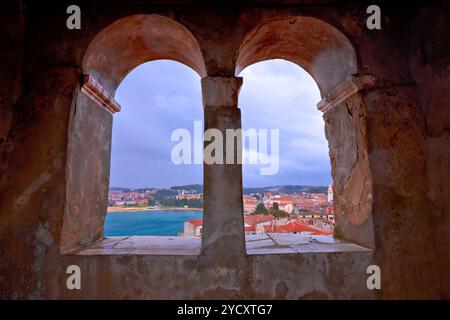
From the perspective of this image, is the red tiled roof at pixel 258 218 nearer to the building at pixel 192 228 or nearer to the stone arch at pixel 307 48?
the building at pixel 192 228

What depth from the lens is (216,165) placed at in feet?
8.93

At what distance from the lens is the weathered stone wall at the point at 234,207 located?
2564mm

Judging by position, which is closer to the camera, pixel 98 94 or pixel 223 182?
pixel 223 182

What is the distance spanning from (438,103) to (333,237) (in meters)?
2.00

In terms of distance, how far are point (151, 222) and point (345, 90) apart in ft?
14.7

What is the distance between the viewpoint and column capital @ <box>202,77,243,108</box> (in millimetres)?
2803

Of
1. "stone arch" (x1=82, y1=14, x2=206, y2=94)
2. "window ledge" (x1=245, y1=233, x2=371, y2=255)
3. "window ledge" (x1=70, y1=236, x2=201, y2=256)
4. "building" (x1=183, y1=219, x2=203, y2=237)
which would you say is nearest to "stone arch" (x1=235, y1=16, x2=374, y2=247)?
"window ledge" (x1=245, y1=233, x2=371, y2=255)

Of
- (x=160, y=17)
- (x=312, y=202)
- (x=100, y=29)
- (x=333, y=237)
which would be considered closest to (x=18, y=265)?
(x=100, y=29)

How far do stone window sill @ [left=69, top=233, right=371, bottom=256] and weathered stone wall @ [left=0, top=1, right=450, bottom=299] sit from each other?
11 cm

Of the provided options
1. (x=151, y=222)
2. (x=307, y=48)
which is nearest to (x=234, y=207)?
(x=307, y=48)

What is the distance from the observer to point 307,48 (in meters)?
3.49

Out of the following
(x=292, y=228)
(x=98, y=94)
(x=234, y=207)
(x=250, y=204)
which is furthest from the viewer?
(x=292, y=228)

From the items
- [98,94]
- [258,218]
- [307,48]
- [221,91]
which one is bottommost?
[258,218]

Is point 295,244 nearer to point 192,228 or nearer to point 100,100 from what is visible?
point 192,228
